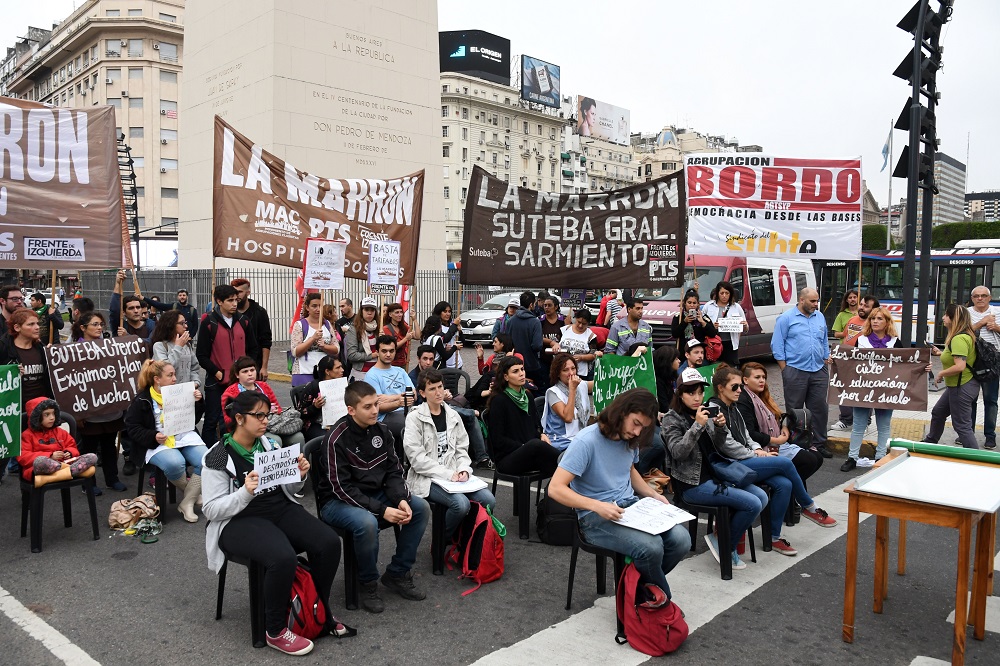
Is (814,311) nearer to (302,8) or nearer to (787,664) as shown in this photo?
(787,664)

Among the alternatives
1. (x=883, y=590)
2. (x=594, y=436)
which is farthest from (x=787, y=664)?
(x=594, y=436)

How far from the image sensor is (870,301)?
10.3 metres

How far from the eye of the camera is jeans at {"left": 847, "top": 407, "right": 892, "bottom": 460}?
8.77 metres

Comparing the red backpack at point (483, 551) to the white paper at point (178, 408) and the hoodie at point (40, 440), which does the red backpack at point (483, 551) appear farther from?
the hoodie at point (40, 440)

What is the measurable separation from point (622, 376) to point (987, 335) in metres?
4.53

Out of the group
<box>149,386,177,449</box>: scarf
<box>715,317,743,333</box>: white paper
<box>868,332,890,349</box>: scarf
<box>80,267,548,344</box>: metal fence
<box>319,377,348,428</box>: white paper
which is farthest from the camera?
<box>80,267,548,344</box>: metal fence

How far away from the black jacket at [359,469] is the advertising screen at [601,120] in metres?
112

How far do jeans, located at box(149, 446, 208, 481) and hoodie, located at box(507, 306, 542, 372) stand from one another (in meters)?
4.07

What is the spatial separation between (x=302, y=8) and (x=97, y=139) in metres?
13.9

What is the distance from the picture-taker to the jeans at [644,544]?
4.41 m

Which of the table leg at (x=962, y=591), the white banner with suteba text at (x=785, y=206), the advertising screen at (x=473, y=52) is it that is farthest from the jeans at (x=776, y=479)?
the advertising screen at (x=473, y=52)

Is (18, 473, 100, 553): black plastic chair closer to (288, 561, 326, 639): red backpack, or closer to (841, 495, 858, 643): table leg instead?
(288, 561, 326, 639): red backpack

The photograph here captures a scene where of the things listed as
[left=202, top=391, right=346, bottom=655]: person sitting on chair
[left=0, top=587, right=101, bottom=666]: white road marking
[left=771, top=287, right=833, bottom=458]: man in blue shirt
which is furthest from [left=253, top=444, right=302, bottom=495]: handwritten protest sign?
[left=771, top=287, right=833, bottom=458]: man in blue shirt

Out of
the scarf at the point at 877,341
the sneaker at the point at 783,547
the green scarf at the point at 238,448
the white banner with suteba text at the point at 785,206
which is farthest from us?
the white banner with suteba text at the point at 785,206
